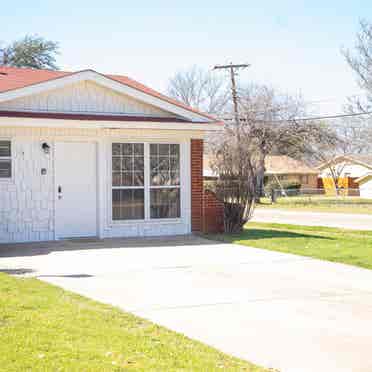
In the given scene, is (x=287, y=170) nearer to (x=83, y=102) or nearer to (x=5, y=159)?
(x=83, y=102)

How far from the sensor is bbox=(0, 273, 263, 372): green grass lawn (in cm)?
541

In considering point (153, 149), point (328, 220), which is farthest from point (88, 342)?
point (328, 220)

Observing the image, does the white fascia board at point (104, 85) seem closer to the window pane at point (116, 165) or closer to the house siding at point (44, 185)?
→ the house siding at point (44, 185)

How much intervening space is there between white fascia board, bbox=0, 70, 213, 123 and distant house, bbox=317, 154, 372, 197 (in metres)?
50.1

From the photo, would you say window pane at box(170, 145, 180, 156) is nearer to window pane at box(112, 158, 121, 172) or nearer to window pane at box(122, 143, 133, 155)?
window pane at box(122, 143, 133, 155)

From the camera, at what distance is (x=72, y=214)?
50.9ft

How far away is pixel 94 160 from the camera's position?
15.7 metres

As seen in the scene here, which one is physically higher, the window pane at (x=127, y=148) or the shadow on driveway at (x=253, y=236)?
the window pane at (x=127, y=148)

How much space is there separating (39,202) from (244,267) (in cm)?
553

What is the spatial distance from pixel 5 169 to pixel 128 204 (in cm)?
295

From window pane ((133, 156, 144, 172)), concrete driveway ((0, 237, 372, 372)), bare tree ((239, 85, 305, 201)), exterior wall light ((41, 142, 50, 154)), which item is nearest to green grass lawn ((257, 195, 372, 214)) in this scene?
bare tree ((239, 85, 305, 201))

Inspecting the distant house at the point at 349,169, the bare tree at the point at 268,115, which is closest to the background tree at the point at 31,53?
the bare tree at the point at 268,115

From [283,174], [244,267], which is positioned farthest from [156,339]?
[283,174]

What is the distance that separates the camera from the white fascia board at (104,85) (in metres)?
14.7
